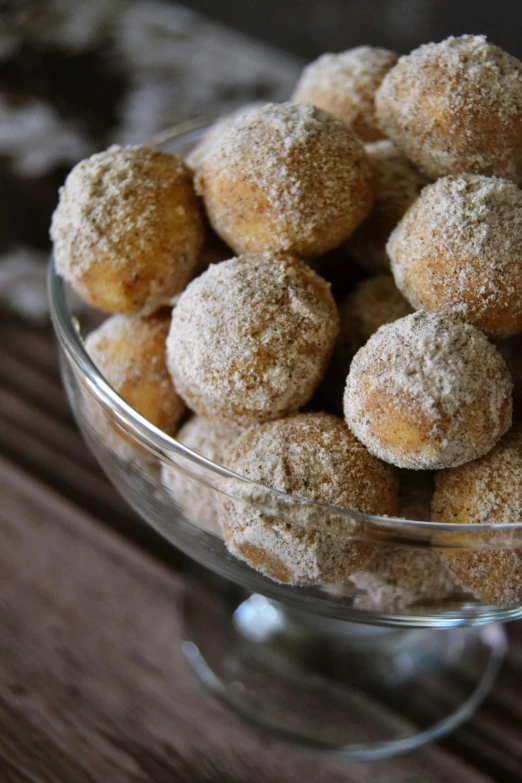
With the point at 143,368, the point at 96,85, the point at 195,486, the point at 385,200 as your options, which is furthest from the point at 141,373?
the point at 96,85

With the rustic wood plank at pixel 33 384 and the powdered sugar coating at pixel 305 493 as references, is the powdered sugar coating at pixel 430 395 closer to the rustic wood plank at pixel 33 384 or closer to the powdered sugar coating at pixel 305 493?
the powdered sugar coating at pixel 305 493

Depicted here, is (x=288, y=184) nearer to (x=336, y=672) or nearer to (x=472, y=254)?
(x=472, y=254)

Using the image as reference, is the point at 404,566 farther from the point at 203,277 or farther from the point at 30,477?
the point at 30,477

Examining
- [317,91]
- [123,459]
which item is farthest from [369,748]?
[317,91]

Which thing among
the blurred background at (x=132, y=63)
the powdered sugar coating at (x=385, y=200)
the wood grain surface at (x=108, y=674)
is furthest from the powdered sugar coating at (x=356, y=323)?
the blurred background at (x=132, y=63)

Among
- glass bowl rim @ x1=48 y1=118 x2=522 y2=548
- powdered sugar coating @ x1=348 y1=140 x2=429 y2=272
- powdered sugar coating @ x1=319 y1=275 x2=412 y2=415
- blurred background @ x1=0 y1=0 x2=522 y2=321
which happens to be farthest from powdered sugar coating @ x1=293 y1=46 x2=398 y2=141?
blurred background @ x1=0 y1=0 x2=522 y2=321

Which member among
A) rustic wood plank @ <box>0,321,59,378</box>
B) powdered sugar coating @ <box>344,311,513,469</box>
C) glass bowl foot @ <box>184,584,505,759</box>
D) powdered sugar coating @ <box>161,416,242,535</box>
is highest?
powdered sugar coating @ <box>344,311,513,469</box>

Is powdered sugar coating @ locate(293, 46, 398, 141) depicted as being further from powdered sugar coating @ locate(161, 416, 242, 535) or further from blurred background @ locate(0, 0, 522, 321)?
blurred background @ locate(0, 0, 522, 321)
